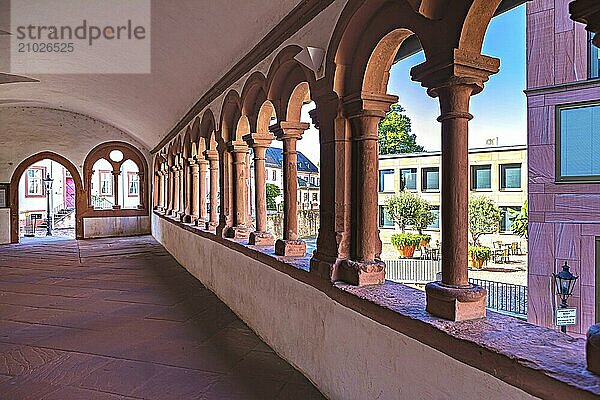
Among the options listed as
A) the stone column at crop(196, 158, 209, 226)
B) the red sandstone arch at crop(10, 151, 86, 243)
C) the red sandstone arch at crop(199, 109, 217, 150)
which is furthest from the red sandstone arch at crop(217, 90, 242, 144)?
the red sandstone arch at crop(10, 151, 86, 243)

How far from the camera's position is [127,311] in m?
4.71

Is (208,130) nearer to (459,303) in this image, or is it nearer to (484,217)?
(484,217)

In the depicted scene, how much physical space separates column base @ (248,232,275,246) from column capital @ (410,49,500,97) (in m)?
2.42

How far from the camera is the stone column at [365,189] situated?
2.47m

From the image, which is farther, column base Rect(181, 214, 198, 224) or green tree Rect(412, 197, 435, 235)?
column base Rect(181, 214, 198, 224)

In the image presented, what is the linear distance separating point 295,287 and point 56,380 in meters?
1.54

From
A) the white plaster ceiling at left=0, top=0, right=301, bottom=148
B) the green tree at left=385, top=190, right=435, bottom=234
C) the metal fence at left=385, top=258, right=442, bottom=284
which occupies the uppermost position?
the white plaster ceiling at left=0, top=0, right=301, bottom=148

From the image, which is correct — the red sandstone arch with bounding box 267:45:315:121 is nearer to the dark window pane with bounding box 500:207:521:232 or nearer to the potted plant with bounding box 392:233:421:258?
the potted plant with bounding box 392:233:421:258

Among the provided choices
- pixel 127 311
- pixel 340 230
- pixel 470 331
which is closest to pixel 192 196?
pixel 127 311

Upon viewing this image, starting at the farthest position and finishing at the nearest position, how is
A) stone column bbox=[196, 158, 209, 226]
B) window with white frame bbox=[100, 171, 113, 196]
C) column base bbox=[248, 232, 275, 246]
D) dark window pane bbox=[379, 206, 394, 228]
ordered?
window with white frame bbox=[100, 171, 113, 196] < stone column bbox=[196, 158, 209, 226] < dark window pane bbox=[379, 206, 394, 228] < column base bbox=[248, 232, 275, 246]

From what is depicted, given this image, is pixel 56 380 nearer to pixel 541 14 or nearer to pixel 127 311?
pixel 127 311

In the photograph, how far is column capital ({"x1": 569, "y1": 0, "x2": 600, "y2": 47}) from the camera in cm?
123

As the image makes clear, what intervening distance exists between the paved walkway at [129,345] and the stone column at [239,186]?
845 mm

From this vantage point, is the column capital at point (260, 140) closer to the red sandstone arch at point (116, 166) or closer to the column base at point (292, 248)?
the column base at point (292, 248)
